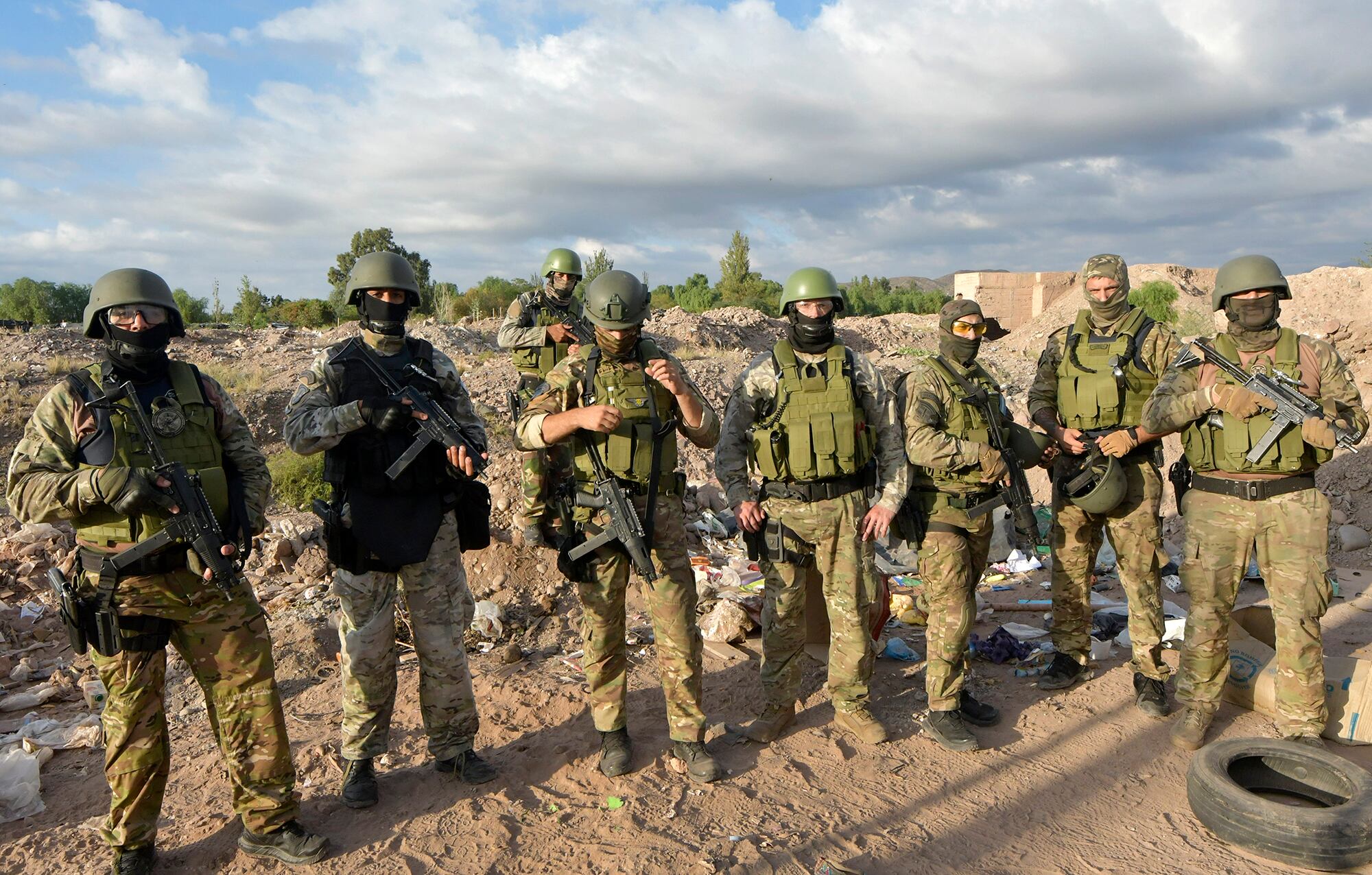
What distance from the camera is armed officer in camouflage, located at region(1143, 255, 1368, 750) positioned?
4.20 meters

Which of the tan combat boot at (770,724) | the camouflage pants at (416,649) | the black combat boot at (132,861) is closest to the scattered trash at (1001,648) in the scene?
the tan combat boot at (770,724)

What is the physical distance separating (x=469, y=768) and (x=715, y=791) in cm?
116

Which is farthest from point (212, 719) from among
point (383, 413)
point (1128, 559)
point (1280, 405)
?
point (1280, 405)

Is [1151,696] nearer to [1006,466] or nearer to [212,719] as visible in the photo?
[1006,466]

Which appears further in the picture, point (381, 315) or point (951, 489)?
point (951, 489)

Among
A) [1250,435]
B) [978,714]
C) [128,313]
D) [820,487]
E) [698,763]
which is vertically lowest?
[978,714]

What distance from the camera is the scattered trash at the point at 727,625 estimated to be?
587cm

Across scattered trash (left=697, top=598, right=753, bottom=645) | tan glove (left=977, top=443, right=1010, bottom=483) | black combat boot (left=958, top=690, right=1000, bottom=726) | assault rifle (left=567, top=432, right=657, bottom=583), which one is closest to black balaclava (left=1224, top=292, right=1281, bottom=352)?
tan glove (left=977, top=443, right=1010, bottom=483)

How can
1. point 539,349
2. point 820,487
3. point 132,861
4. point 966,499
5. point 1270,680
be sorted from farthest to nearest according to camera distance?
point 539,349 < point 1270,680 < point 966,499 < point 820,487 < point 132,861

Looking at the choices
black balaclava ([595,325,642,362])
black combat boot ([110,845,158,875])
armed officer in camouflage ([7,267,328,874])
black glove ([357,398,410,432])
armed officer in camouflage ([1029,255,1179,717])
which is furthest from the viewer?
armed officer in camouflage ([1029,255,1179,717])

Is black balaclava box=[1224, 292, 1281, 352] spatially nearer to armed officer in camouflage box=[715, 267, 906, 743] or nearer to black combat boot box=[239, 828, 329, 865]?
armed officer in camouflage box=[715, 267, 906, 743]

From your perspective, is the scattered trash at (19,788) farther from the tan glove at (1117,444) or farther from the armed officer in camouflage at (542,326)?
the tan glove at (1117,444)

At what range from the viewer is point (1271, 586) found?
4.31 metres

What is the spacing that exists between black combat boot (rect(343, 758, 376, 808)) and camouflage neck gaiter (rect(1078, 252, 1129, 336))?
4.62m
